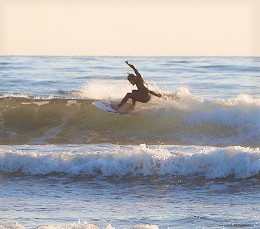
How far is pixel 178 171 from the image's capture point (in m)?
11.9

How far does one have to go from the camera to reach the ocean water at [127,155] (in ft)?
30.2

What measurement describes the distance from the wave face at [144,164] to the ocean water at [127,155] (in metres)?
0.02

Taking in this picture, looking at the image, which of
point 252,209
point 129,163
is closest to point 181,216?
point 252,209

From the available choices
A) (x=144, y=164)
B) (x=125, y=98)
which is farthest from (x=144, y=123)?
(x=144, y=164)

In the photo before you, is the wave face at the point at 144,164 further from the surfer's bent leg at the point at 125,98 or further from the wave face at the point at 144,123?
the surfer's bent leg at the point at 125,98

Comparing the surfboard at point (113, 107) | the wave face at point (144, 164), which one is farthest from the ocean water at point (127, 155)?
the surfboard at point (113, 107)

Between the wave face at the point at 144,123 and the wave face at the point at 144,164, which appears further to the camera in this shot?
the wave face at the point at 144,123

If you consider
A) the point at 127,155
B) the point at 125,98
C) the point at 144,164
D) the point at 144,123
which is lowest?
the point at 144,164

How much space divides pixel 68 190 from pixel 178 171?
198cm

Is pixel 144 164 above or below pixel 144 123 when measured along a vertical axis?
below

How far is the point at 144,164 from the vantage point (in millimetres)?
12047

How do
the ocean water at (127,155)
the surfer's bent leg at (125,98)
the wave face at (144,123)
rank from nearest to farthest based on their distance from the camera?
the ocean water at (127,155), the wave face at (144,123), the surfer's bent leg at (125,98)

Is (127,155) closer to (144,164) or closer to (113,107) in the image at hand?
(144,164)

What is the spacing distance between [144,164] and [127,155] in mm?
361
